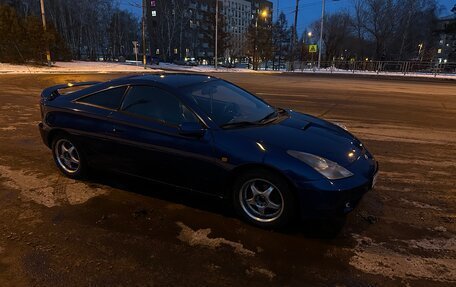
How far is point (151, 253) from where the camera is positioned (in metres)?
3.18

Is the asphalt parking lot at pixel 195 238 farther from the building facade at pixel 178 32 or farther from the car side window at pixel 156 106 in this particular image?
the building facade at pixel 178 32

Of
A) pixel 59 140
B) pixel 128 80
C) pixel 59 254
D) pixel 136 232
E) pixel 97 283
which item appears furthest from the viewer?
pixel 59 140

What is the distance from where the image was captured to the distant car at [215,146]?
3371mm

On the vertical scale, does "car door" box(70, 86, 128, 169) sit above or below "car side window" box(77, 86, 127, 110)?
below

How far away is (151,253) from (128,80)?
Result: 2.21 metres

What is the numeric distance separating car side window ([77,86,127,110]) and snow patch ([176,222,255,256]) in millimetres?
1743

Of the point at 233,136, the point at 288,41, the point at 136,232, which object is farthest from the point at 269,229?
the point at 288,41

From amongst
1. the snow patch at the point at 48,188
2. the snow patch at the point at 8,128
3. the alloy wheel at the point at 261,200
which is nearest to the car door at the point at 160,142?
the alloy wheel at the point at 261,200

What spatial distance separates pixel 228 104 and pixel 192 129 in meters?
0.83

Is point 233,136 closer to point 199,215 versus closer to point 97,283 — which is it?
point 199,215

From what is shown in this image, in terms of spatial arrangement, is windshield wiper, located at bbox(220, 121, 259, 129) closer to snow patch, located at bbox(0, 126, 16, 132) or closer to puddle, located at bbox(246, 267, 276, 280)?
puddle, located at bbox(246, 267, 276, 280)

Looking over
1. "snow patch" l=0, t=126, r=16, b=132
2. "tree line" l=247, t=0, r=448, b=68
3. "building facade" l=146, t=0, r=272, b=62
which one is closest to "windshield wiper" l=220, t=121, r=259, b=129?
"snow patch" l=0, t=126, r=16, b=132

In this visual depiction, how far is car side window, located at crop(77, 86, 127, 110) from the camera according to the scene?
441 cm

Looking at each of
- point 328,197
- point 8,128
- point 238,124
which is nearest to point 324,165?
point 328,197
